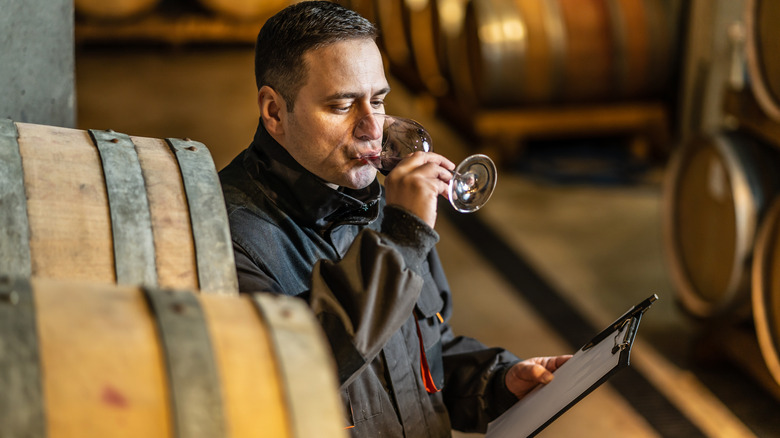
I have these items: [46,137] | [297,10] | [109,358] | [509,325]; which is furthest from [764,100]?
[109,358]

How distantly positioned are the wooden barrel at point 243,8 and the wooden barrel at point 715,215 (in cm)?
480

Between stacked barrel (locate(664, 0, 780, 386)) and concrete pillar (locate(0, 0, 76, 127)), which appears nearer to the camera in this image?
Answer: concrete pillar (locate(0, 0, 76, 127))

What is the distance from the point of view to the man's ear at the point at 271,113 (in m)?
1.41

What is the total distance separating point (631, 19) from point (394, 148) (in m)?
4.40

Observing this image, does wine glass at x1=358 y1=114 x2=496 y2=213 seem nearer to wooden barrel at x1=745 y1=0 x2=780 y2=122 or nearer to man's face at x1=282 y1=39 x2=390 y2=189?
man's face at x1=282 y1=39 x2=390 y2=189

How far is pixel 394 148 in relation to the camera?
1.42 m

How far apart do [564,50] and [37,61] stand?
4.05 metres

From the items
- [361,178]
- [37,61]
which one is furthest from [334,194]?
[37,61]

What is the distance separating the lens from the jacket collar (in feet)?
4.54

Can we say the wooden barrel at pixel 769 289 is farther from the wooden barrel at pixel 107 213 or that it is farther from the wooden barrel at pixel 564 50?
the wooden barrel at pixel 564 50

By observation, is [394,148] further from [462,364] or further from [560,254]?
[560,254]

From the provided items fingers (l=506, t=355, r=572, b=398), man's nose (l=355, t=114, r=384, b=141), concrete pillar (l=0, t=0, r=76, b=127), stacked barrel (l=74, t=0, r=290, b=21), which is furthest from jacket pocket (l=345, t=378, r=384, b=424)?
stacked barrel (l=74, t=0, r=290, b=21)

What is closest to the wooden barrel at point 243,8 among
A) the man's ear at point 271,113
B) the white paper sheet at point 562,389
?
the man's ear at point 271,113

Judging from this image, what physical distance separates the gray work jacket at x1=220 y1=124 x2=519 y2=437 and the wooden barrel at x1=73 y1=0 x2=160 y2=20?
6.32m
